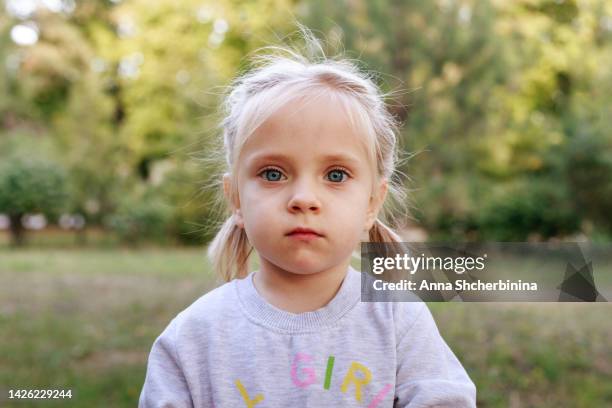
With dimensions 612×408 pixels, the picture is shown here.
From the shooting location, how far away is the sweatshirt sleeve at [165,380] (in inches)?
56.4

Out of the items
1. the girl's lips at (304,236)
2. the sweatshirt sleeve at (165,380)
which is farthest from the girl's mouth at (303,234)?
the sweatshirt sleeve at (165,380)

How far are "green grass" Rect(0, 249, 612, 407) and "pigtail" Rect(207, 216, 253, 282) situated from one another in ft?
6.66

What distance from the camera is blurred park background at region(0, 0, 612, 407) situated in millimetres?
4262

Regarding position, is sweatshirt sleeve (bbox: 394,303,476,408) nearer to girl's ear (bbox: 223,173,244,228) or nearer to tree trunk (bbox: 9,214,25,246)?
girl's ear (bbox: 223,173,244,228)

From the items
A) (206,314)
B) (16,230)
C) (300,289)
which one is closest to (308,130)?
(300,289)

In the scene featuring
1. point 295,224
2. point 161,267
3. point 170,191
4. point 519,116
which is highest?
point 519,116

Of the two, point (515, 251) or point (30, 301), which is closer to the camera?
point (515, 251)

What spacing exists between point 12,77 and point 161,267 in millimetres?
9719

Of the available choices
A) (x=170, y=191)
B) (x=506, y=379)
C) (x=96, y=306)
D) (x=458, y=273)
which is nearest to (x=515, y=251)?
(x=506, y=379)

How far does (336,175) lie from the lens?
1.47 metres

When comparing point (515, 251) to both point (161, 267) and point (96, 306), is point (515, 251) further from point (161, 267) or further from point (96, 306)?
point (161, 267)

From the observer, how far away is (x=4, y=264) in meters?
9.10

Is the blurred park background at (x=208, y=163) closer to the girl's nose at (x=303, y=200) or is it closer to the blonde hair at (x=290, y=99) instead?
the blonde hair at (x=290, y=99)

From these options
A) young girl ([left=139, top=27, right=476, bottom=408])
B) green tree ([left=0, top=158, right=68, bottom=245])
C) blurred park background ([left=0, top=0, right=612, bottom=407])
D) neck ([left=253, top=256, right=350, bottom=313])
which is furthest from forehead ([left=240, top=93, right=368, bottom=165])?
green tree ([left=0, top=158, right=68, bottom=245])
